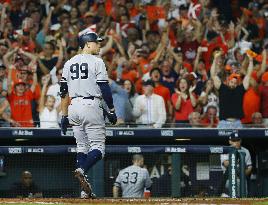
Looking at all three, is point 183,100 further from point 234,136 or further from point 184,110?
point 234,136

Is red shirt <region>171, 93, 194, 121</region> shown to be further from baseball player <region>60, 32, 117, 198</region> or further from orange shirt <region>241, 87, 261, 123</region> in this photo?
baseball player <region>60, 32, 117, 198</region>

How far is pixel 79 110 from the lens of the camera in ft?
38.0

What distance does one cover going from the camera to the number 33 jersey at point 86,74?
11.5 metres

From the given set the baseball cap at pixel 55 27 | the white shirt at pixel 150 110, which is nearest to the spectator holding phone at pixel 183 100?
the white shirt at pixel 150 110

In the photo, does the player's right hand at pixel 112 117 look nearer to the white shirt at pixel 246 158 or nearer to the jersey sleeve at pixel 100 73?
the jersey sleeve at pixel 100 73

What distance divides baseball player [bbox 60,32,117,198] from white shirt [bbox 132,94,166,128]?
155 inches

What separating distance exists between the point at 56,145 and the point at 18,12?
16.8 feet

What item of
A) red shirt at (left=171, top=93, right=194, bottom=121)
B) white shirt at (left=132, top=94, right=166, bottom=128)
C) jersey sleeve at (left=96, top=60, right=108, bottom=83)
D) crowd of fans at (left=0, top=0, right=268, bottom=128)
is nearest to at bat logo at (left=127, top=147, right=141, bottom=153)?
crowd of fans at (left=0, top=0, right=268, bottom=128)

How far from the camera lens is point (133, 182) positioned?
13.8 metres

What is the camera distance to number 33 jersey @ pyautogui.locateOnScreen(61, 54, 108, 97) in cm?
1151

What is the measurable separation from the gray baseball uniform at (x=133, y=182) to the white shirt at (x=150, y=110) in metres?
1.76

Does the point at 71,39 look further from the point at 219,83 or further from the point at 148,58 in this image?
the point at 219,83

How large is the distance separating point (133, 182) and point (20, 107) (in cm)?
253

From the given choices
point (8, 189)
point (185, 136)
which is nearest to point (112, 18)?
point (185, 136)
